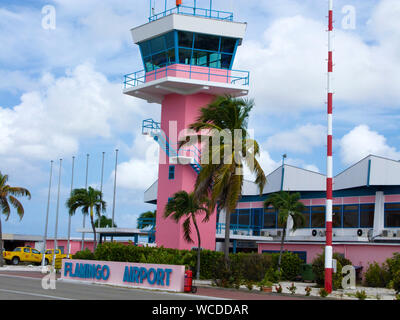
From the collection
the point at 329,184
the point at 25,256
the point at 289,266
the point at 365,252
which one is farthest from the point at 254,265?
the point at 25,256

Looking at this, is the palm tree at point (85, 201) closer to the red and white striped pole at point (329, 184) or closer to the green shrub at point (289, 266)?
the green shrub at point (289, 266)

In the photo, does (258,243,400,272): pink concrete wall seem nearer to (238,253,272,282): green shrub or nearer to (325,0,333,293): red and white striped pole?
(238,253,272,282): green shrub

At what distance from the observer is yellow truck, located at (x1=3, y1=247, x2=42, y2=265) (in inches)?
2060

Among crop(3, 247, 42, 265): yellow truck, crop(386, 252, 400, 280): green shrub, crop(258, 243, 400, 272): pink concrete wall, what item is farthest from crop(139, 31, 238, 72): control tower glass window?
crop(3, 247, 42, 265): yellow truck

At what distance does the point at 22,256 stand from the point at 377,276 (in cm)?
3379

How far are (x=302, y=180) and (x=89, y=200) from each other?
58.9 feet

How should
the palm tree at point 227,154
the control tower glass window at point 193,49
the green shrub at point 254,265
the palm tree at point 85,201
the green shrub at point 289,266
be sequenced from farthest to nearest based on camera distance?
the palm tree at point 85,201
the control tower glass window at point 193,49
the green shrub at point 289,266
the green shrub at point 254,265
the palm tree at point 227,154

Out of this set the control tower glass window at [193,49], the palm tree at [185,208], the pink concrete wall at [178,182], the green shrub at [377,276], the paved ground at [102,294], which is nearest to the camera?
the paved ground at [102,294]

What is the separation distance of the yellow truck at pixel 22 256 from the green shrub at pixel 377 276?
32.4 meters

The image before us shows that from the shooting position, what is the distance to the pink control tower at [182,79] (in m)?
37.5

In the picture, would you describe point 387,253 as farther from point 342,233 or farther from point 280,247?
point 342,233

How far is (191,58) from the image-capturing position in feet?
125

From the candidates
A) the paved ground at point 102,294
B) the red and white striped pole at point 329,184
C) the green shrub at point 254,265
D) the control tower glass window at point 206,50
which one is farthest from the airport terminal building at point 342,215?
the paved ground at point 102,294
